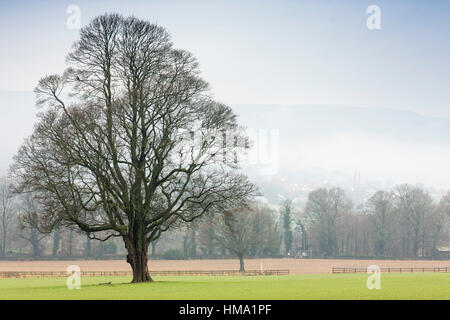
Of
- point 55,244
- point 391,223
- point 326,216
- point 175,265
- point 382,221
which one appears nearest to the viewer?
point 175,265

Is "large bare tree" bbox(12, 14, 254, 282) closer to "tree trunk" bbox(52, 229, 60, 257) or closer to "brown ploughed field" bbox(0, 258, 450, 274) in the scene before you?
"brown ploughed field" bbox(0, 258, 450, 274)

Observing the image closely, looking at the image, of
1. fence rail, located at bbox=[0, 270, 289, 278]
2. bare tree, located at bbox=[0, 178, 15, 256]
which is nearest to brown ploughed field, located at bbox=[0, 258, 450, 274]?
bare tree, located at bbox=[0, 178, 15, 256]

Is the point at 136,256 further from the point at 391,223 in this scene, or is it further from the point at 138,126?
the point at 391,223

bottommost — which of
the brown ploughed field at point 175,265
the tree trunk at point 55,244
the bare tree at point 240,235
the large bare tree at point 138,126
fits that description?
the brown ploughed field at point 175,265

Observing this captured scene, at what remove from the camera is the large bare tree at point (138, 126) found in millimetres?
43219

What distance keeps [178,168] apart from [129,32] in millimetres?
10086

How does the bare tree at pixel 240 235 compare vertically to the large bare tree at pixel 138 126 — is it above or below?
below

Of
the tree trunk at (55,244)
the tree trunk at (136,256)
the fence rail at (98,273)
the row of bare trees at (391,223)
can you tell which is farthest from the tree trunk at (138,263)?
the row of bare trees at (391,223)

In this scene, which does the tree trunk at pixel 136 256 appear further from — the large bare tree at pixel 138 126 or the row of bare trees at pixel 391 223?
the row of bare trees at pixel 391 223

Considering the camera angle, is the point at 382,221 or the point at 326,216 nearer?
the point at 382,221

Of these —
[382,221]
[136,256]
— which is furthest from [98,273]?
[382,221]

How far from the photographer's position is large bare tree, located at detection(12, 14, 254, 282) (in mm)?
43219

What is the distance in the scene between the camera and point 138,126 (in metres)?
44.6
